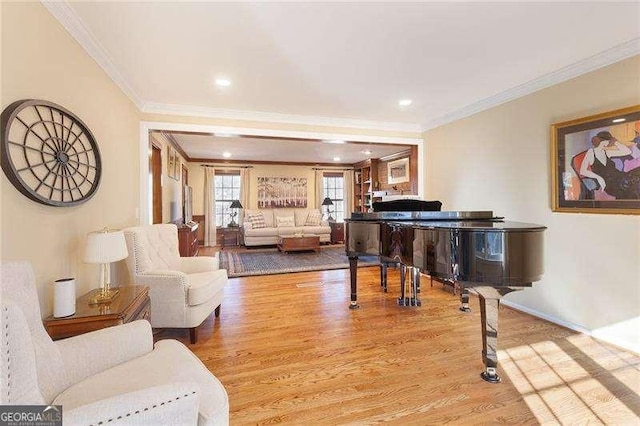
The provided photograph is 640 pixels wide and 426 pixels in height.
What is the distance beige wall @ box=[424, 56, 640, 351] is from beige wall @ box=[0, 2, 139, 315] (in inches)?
159

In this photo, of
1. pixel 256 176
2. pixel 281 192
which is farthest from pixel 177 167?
pixel 281 192

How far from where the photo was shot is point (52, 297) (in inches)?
72.2

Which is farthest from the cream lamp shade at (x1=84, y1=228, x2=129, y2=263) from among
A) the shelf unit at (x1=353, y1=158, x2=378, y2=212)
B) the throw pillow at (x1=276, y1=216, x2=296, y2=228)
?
the shelf unit at (x1=353, y1=158, x2=378, y2=212)

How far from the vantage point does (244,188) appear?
8.18 m

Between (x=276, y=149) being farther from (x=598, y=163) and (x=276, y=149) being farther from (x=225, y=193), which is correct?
(x=598, y=163)

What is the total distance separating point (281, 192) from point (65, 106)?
260 inches

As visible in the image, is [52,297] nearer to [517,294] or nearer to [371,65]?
[371,65]

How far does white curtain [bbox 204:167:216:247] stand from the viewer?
25.9 feet

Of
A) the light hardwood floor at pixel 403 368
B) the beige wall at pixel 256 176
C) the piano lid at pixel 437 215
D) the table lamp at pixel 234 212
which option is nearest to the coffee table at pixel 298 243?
the table lamp at pixel 234 212

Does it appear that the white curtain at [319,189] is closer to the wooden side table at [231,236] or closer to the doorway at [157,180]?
the wooden side table at [231,236]

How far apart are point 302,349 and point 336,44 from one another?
7.97 ft

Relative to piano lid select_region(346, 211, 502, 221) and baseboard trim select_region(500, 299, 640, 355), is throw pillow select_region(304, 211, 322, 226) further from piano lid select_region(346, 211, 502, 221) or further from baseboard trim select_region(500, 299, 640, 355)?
baseboard trim select_region(500, 299, 640, 355)

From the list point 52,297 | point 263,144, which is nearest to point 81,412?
point 52,297

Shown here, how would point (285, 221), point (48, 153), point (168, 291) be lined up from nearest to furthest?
point (48, 153)
point (168, 291)
point (285, 221)
